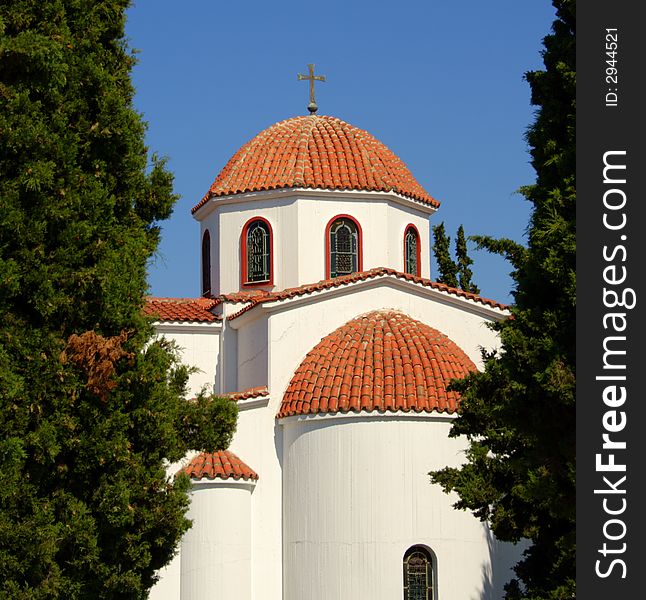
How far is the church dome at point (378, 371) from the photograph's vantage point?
22922 millimetres

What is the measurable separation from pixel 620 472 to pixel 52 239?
6.05 meters

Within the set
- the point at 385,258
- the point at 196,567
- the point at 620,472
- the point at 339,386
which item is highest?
Result: the point at 385,258

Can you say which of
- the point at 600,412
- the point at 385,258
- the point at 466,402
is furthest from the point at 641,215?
the point at 385,258

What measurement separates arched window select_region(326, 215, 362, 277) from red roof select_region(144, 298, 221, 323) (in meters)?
2.44

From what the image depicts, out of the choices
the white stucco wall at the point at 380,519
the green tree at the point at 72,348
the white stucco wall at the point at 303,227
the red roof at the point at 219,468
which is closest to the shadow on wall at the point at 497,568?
the white stucco wall at the point at 380,519

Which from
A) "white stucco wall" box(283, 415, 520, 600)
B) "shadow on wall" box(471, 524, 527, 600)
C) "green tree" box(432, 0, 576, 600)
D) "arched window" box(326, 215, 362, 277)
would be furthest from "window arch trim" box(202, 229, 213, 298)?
"green tree" box(432, 0, 576, 600)

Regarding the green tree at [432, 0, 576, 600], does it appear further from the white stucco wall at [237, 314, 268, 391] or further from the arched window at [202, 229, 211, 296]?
the arched window at [202, 229, 211, 296]

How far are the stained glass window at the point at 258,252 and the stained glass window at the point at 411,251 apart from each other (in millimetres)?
2806

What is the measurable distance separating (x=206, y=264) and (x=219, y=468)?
→ 21.3ft

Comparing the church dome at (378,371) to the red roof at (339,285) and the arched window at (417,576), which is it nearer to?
the red roof at (339,285)

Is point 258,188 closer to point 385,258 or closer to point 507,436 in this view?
point 385,258

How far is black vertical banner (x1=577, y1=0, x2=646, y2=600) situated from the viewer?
1026cm

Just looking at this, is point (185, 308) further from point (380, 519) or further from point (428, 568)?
point (428, 568)

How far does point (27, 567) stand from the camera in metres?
12.6
